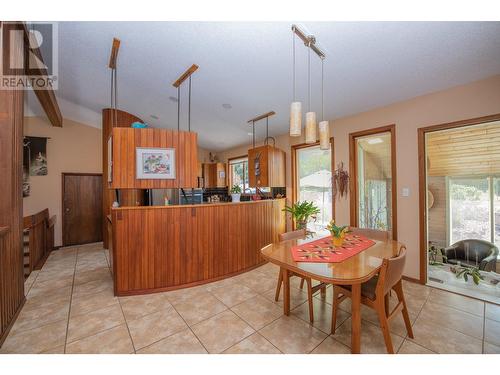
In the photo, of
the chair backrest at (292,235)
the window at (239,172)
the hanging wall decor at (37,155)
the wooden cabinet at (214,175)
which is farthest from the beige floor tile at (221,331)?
the hanging wall decor at (37,155)

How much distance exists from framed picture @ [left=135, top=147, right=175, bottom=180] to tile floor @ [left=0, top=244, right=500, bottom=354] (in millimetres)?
1521

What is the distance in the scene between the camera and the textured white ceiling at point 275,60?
192 centimetres

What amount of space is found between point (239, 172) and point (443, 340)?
18.4ft

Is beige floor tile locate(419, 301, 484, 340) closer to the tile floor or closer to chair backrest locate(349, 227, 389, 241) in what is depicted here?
the tile floor

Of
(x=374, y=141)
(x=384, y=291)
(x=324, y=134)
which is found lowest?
(x=384, y=291)

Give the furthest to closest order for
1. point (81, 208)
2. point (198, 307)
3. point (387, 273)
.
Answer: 1. point (81, 208)
2. point (198, 307)
3. point (387, 273)

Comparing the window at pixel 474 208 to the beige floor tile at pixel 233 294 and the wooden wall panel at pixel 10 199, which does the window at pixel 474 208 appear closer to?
the beige floor tile at pixel 233 294

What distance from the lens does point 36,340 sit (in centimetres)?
179

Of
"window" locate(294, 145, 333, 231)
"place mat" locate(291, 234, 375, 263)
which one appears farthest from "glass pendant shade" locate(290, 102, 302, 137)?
"window" locate(294, 145, 333, 231)

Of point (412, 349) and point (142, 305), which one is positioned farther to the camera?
point (142, 305)

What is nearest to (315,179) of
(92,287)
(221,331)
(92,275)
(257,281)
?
(257,281)

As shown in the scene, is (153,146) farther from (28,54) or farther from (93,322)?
(93,322)

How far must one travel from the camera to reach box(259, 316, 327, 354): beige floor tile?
1.68m
